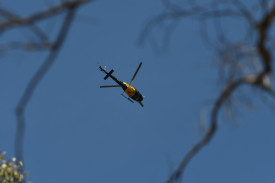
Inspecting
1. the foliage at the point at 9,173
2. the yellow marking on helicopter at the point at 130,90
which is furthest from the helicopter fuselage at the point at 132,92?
the foliage at the point at 9,173

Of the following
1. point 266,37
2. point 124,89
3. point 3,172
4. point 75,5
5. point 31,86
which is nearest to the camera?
point 31,86

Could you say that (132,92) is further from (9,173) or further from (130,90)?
(9,173)

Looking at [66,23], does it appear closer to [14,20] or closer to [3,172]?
[14,20]

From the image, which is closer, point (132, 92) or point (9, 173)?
point (9, 173)

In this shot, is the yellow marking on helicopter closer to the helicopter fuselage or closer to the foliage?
the helicopter fuselage

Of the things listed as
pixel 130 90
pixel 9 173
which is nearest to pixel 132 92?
pixel 130 90

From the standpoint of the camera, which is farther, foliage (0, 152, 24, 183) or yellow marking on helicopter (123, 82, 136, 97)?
yellow marking on helicopter (123, 82, 136, 97)

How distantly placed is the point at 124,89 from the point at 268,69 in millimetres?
11335

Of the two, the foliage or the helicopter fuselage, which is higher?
the helicopter fuselage

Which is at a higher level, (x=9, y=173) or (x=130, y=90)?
(x=130, y=90)

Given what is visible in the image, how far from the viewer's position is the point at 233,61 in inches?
115

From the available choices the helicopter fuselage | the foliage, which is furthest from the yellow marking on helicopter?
the foliage

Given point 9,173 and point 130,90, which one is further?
point 130,90

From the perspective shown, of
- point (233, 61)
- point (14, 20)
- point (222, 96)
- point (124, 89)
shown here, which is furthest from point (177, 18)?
point (124, 89)
